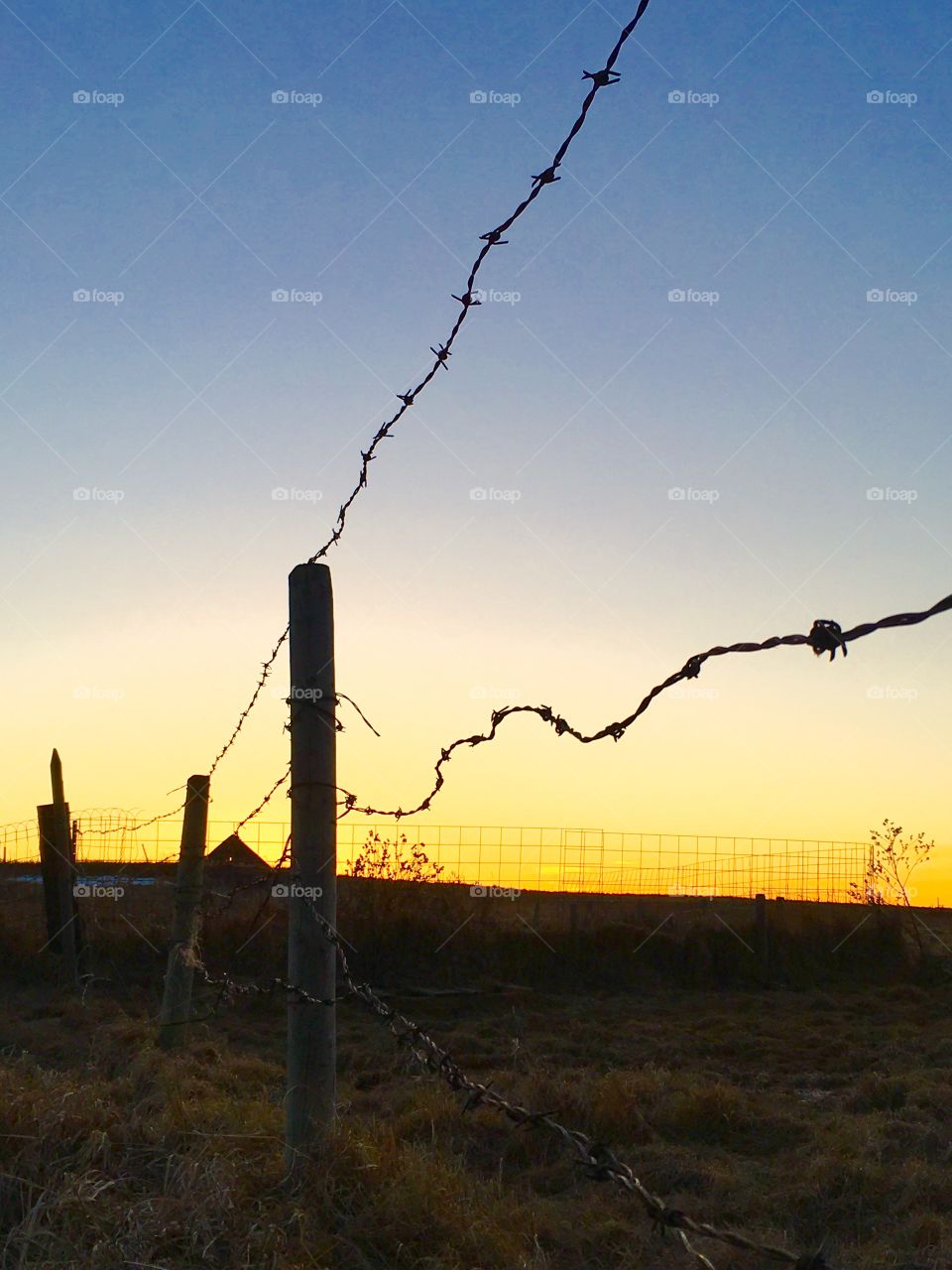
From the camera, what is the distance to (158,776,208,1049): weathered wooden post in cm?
661

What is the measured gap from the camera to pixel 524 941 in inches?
504

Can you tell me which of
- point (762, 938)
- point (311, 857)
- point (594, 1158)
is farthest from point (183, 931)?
point (762, 938)

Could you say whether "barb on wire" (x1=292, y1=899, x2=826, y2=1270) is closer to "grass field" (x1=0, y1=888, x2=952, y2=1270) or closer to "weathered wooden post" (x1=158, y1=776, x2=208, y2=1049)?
"grass field" (x1=0, y1=888, x2=952, y2=1270)

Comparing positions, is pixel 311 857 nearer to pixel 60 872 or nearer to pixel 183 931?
pixel 183 931

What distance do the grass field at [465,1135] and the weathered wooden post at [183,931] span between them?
0.20 meters

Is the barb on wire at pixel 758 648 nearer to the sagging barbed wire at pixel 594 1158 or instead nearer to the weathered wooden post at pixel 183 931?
the sagging barbed wire at pixel 594 1158

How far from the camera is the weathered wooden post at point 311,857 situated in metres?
3.21

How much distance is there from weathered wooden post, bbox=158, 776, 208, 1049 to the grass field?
20 cm

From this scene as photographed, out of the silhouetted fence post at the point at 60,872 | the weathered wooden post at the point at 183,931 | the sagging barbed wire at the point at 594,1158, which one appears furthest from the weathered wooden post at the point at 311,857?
the silhouetted fence post at the point at 60,872

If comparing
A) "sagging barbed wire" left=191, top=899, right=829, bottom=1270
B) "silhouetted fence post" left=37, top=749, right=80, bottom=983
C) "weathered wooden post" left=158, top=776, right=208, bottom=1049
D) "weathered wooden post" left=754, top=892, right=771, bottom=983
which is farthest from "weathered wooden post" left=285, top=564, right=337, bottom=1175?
"weathered wooden post" left=754, top=892, right=771, bottom=983

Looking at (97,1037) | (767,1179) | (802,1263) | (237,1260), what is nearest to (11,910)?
(97,1037)

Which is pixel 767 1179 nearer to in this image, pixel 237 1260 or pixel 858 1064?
pixel 237 1260

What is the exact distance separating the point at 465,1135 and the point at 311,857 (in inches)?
91.8

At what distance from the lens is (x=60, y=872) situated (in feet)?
33.1
